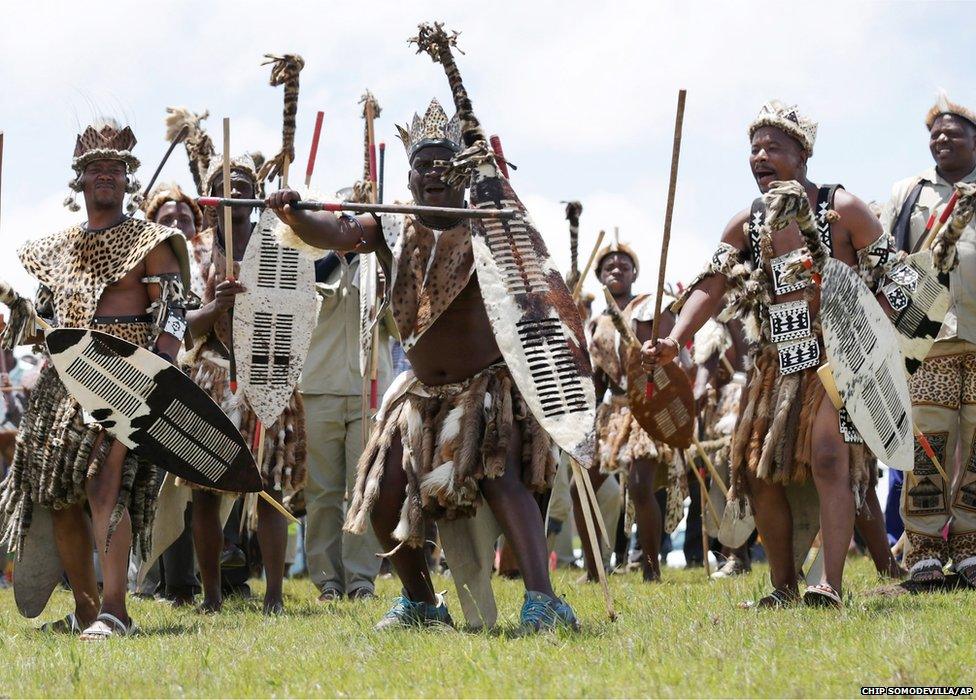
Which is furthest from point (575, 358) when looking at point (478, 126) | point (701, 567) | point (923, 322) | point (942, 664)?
point (701, 567)

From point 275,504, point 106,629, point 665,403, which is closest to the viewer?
point 106,629

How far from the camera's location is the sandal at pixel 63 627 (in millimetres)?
6734

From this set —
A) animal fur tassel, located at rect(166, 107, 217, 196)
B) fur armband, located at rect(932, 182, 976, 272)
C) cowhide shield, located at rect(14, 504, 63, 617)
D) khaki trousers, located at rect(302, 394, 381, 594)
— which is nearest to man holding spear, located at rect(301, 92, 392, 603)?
khaki trousers, located at rect(302, 394, 381, 594)

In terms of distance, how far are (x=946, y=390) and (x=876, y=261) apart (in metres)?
1.54

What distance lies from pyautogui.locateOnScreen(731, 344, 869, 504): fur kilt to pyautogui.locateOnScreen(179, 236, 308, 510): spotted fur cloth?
103 inches

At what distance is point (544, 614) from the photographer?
563cm

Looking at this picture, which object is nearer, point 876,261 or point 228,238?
point 876,261

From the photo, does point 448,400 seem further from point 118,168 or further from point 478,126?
point 118,168

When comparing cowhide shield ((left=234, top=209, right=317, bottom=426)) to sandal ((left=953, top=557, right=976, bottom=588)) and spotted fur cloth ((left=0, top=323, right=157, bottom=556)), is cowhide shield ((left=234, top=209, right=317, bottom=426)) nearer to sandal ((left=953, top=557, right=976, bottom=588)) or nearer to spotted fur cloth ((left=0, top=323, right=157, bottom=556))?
spotted fur cloth ((left=0, top=323, right=157, bottom=556))

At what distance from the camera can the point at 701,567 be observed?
11773 millimetres

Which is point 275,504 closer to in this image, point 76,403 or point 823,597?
point 76,403

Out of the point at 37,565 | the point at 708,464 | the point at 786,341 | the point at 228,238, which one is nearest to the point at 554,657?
the point at 786,341

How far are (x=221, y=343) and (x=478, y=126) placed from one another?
2.72 metres

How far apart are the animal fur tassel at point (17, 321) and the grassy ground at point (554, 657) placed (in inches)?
53.2
